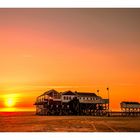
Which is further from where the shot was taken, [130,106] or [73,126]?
[130,106]

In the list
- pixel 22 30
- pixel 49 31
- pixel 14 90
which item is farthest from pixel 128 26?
pixel 14 90

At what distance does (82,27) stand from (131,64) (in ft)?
4.09

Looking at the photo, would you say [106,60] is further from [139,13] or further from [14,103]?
[14,103]

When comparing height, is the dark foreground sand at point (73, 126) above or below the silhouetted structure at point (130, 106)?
below

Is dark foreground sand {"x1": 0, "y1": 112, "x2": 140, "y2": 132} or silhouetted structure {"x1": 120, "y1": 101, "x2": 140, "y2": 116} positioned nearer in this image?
dark foreground sand {"x1": 0, "y1": 112, "x2": 140, "y2": 132}

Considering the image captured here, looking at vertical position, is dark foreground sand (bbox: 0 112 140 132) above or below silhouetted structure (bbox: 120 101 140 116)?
below

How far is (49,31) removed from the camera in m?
7.66

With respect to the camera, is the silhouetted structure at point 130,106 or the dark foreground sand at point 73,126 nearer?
the dark foreground sand at point 73,126

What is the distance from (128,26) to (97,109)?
1226 cm

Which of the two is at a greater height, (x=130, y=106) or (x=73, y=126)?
(x=130, y=106)

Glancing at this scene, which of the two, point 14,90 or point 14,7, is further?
point 14,90
